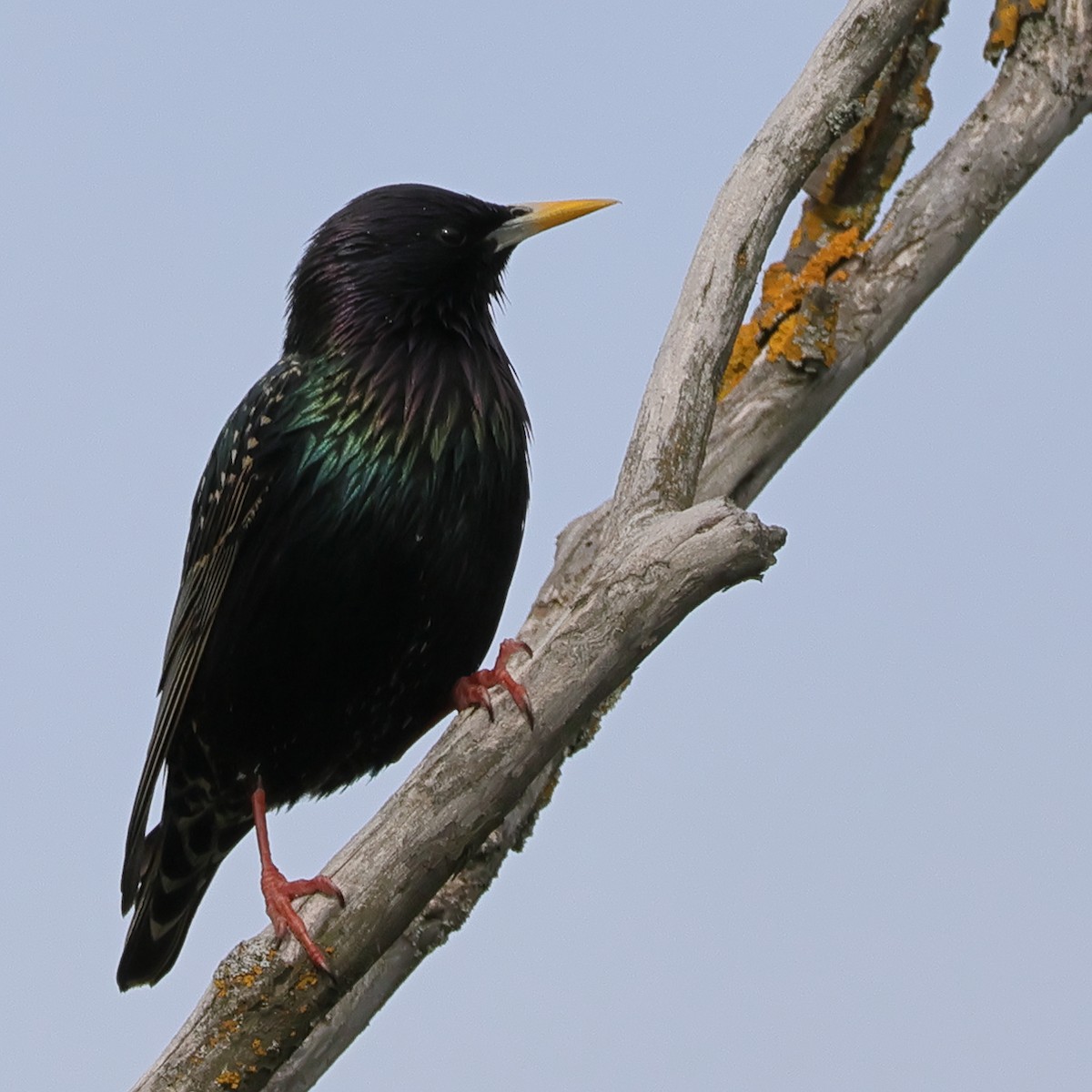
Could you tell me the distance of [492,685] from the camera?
3881 millimetres

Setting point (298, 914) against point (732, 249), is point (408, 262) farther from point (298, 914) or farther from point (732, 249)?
point (298, 914)

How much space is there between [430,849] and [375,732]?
1276mm

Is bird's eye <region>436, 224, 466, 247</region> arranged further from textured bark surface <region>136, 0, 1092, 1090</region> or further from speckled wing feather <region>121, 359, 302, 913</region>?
textured bark surface <region>136, 0, 1092, 1090</region>

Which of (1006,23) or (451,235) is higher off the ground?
(1006,23)

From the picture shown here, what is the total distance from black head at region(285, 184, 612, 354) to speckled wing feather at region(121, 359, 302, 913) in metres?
0.20

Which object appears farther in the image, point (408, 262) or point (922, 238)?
point (408, 262)

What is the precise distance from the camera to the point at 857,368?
Answer: 474cm

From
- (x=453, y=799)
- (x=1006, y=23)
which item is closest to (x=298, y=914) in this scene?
(x=453, y=799)

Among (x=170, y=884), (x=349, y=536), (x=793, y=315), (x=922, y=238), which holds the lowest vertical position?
(x=170, y=884)

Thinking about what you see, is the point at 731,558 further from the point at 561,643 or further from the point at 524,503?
the point at 524,503

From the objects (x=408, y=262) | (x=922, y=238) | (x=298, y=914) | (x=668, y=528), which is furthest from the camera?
(x=408, y=262)

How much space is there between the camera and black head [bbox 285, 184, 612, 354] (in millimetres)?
4906

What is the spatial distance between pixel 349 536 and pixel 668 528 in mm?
1191

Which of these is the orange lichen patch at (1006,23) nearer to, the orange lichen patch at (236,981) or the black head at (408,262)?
the black head at (408,262)
